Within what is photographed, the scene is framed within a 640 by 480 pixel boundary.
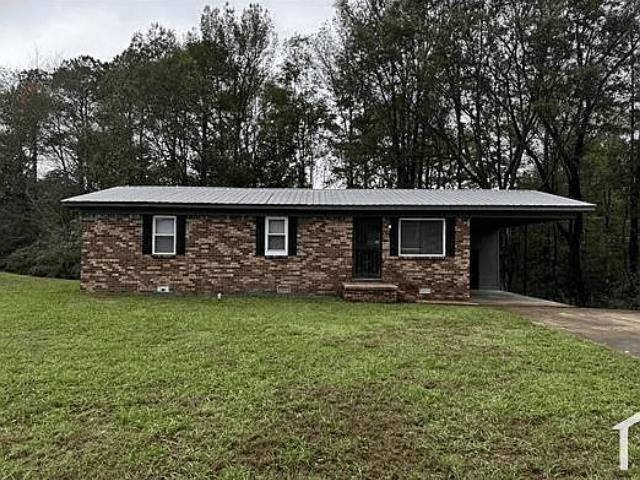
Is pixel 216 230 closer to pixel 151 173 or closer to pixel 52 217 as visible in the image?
pixel 151 173

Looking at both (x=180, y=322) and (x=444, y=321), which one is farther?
(x=444, y=321)

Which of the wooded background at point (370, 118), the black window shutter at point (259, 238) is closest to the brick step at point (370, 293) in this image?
the black window shutter at point (259, 238)

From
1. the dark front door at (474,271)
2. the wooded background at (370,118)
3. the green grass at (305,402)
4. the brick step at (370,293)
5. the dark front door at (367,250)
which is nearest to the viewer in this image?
the green grass at (305,402)

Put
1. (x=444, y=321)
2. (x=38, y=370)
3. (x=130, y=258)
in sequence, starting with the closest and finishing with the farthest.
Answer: (x=38, y=370) < (x=444, y=321) < (x=130, y=258)

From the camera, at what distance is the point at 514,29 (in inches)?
736

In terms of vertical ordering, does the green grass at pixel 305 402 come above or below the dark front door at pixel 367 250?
below

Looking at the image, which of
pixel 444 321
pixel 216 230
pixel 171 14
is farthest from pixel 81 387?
pixel 171 14

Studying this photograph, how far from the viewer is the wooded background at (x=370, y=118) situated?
Result: 18547 mm

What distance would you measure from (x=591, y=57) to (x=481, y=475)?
19298mm

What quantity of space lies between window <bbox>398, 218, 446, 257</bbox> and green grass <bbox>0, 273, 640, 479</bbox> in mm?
5009

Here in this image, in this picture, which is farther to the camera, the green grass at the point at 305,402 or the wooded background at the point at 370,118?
the wooded background at the point at 370,118

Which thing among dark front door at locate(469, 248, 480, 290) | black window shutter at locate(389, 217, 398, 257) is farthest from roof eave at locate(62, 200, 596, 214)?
dark front door at locate(469, 248, 480, 290)

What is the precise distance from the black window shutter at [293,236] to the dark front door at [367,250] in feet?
5.33

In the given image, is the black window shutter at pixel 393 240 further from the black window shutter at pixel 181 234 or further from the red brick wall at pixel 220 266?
the black window shutter at pixel 181 234
